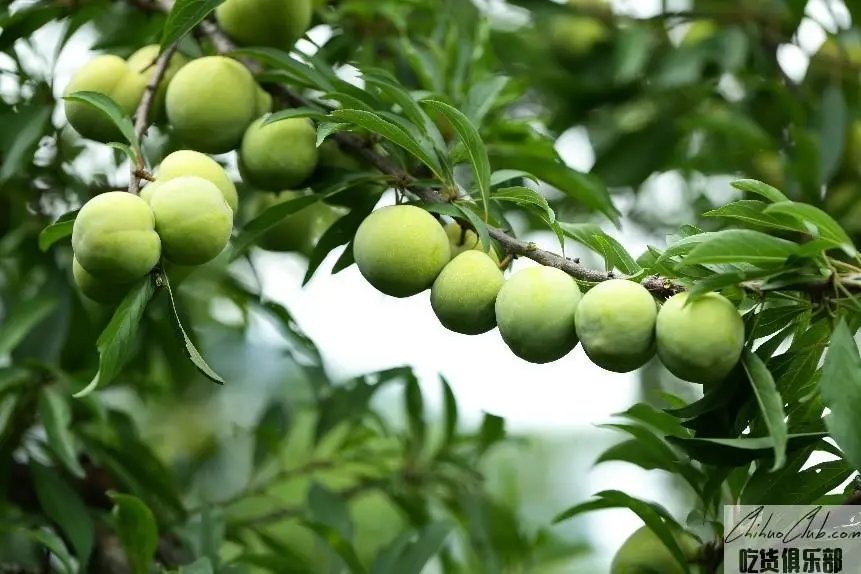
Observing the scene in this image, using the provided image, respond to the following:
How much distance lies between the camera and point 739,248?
0.69 metres

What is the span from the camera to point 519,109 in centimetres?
192

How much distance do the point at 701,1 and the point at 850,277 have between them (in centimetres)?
119

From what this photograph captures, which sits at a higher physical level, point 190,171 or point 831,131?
point 190,171

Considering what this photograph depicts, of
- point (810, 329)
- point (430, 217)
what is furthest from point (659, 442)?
point (430, 217)

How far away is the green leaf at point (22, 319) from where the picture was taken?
45.6 inches

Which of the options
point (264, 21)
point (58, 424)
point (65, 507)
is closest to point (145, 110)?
point (264, 21)

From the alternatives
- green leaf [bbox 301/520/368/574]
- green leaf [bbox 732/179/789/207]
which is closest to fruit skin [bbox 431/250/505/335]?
green leaf [bbox 732/179/789/207]

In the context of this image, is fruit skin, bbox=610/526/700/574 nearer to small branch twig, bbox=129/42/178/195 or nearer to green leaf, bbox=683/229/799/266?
green leaf, bbox=683/229/799/266

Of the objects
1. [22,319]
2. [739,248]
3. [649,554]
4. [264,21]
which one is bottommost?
[649,554]

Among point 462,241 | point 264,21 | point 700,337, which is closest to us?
point 700,337

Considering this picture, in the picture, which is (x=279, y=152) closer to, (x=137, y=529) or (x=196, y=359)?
(x=196, y=359)

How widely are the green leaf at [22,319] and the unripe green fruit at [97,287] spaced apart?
0.35m

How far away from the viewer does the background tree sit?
75cm

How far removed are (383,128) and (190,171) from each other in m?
0.17
